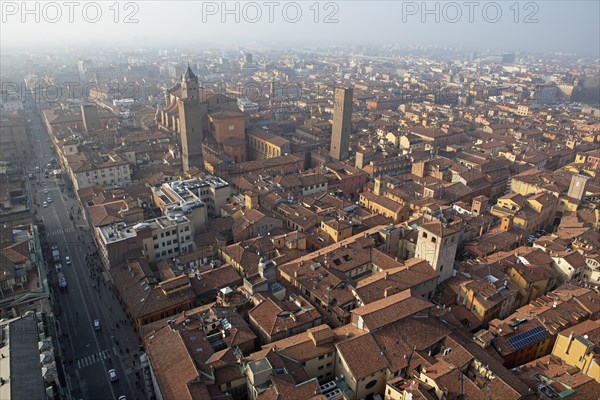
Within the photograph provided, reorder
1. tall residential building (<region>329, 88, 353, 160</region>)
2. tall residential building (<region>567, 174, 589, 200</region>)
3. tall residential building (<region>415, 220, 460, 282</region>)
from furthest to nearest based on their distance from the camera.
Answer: tall residential building (<region>329, 88, 353, 160</region>), tall residential building (<region>567, 174, 589, 200</region>), tall residential building (<region>415, 220, 460, 282</region>)

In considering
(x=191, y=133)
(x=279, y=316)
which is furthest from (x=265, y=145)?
(x=279, y=316)

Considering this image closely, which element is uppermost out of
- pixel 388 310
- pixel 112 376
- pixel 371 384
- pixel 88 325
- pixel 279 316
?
pixel 388 310

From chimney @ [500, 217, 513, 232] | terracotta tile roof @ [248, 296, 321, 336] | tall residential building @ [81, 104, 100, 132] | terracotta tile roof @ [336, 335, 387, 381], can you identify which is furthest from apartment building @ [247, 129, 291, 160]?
terracotta tile roof @ [336, 335, 387, 381]

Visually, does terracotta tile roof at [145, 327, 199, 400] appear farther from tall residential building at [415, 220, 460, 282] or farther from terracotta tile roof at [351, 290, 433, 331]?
tall residential building at [415, 220, 460, 282]

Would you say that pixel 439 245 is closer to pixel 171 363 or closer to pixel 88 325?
pixel 171 363

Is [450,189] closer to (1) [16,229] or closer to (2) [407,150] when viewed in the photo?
(2) [407,150]

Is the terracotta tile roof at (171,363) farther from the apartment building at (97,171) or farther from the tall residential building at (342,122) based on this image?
the tall residential building at (342,122)
